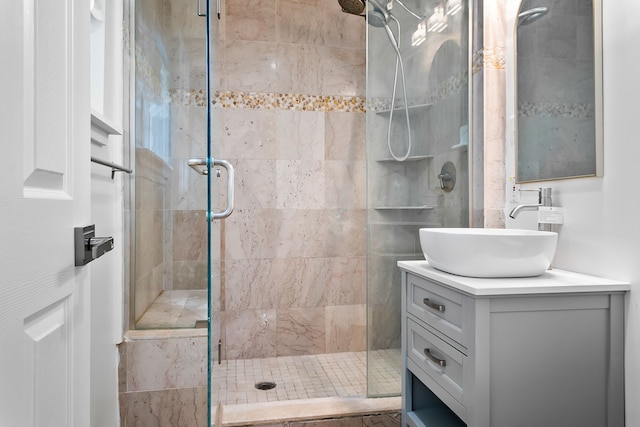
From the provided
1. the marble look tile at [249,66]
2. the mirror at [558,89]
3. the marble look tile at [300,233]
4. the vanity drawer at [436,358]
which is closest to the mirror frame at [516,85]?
the mirror at [558,89]

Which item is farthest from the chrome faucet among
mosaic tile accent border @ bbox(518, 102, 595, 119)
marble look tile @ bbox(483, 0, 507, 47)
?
marble look tile @ bbox(483, 0, 507, 47)

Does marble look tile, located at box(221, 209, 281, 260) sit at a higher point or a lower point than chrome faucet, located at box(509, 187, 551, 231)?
lower

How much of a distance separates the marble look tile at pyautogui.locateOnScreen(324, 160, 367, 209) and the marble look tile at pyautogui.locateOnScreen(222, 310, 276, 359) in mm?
863

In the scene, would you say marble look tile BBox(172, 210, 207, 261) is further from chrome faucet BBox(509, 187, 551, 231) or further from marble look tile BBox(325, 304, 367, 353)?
marble look tile BBox(325, 304, 367, 353)

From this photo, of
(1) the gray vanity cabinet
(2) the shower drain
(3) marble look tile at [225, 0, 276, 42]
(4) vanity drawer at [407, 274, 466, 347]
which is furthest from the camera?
(3) marble look tile at [225, 0, 276, 42]

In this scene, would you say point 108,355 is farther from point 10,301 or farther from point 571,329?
point 571,329

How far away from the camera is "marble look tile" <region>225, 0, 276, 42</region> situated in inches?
108

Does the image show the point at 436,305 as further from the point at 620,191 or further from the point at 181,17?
the point at 181,17

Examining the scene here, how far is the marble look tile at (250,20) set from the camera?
2738mm

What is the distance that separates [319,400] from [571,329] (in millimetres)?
1197

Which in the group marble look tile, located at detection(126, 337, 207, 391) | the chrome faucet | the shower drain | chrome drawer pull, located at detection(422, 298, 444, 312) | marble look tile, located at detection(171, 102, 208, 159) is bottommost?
the shower drain

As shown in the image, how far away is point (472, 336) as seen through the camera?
45.8 inches

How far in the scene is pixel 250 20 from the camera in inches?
109

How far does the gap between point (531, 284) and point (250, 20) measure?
7.82 ft
